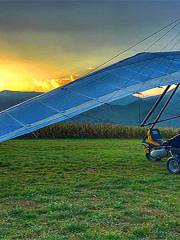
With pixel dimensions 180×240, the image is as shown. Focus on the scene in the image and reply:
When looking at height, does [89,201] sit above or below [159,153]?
below

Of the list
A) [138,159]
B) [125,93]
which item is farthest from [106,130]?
[125,93]

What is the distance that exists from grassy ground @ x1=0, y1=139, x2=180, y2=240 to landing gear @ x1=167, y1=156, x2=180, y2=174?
207mm

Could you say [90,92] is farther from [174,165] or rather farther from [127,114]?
[127,114]

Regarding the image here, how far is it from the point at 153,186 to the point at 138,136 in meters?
21.0

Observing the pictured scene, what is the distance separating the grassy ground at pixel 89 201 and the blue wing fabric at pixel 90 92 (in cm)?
137

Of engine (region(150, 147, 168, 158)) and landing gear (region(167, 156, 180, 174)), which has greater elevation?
engine (region(150, 147, 168, 158))

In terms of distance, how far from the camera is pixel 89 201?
26.9 feet

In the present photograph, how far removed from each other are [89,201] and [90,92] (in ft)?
8.30

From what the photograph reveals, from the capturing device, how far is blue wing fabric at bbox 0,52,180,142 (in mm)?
8748

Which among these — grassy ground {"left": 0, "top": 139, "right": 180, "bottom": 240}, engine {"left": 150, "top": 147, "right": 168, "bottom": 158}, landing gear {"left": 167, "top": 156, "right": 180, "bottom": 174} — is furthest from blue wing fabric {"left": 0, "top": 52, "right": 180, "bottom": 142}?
engine {"left": 150, "top": 147, "right": 168, "bottom": 158}

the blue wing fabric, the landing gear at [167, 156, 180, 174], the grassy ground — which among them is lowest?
the grassy ground

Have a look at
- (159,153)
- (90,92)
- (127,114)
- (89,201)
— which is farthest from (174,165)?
Result: (127,114)

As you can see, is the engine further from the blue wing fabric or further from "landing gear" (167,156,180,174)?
the blue wing fabric

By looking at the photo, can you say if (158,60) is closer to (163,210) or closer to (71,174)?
(71,174)
